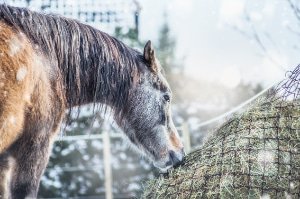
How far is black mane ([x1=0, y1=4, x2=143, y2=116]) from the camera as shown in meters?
3.23

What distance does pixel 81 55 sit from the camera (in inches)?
140

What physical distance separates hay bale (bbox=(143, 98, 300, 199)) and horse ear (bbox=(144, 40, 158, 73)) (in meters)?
1.09

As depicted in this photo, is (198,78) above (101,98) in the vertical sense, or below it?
above

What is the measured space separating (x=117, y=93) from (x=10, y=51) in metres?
1.26

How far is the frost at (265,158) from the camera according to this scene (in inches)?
112

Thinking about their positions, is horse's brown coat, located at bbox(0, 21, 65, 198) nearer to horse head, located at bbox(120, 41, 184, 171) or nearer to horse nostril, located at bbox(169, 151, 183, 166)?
horse head, located at bbox(120, 41, 184, 171)

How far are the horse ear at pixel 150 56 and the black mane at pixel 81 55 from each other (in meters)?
0.07

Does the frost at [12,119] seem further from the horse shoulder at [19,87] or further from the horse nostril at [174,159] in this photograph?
the horse nostril at [174,159]

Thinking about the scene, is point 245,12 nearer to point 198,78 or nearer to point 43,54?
point 43,54

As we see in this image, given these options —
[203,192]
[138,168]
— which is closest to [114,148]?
[138,168]

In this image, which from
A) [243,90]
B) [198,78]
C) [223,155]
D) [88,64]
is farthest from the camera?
[198,78]

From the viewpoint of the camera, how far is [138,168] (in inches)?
616

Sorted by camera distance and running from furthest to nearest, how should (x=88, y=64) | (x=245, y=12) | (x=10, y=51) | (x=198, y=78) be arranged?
(x=198, y=78) → (x=245, y=12) → (x=88, y=64) → (x=10, y=51)

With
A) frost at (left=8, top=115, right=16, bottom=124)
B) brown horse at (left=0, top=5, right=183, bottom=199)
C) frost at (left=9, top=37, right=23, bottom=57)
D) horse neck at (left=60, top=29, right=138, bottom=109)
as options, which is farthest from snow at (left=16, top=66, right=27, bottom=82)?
horse neck at (left=60, top=29, right=138, bottom=109)
